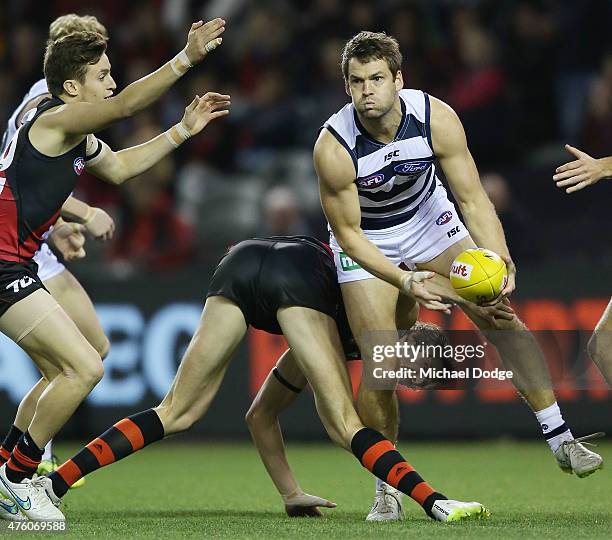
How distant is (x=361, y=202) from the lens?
21.3 ft

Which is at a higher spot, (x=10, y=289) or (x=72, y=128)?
(x=72, y=128)

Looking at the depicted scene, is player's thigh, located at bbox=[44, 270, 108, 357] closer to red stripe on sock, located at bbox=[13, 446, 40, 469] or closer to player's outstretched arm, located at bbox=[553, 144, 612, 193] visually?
red stripe on sock, located at bbox=[13, 446, 40, 469]

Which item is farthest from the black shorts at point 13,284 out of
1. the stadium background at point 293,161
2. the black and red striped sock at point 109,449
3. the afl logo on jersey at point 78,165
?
the stadium background at point 293,161

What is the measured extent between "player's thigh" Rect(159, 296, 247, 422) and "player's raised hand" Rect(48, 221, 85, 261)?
4.94 feet

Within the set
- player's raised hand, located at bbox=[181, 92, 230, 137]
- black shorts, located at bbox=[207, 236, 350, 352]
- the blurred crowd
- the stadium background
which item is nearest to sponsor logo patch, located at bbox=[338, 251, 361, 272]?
black shorts, located at bbox=[207, 236, 350, 352]

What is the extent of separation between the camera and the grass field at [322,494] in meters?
5.50

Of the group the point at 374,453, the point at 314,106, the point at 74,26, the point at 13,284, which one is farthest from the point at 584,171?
the point at 314,106

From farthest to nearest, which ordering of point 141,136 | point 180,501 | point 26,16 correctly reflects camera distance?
point 26,16 < point 141,136 < point 180,501

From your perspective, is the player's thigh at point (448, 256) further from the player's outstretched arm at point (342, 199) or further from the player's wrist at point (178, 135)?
the player's wrist at point (178, 135)

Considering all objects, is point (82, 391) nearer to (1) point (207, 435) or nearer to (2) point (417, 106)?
(2) point (417, 106)

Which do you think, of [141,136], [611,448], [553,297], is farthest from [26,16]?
[611,448]

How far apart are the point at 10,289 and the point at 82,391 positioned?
584mm

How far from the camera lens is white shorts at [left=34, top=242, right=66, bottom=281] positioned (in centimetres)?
748

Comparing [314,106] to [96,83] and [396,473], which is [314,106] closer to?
[96,83]
